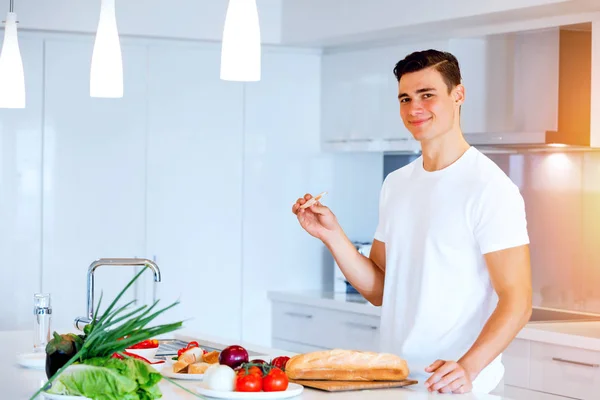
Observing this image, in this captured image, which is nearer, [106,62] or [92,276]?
[106,62]

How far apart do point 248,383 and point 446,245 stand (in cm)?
80

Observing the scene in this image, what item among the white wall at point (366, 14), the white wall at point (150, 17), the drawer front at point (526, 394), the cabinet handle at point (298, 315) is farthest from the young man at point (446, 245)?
the white wall at point (150, 17)

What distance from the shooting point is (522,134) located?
178 inches

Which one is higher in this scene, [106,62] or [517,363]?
[106,62]

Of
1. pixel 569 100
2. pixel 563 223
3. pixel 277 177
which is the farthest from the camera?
pixel 277 177

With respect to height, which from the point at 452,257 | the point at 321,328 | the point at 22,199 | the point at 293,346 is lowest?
the point at 293,346

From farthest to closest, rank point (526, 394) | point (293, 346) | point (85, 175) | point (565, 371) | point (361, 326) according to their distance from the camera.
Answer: point (293, 346) < point (85, 175) < point (361, 326) < point (526, 394) < point (565, 371)

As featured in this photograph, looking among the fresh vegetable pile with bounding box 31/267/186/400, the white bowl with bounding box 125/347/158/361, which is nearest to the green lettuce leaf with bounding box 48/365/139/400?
the fresh vegetable pile with bounding box 31/267/186/400

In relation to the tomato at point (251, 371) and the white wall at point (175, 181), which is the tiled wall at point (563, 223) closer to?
the white wall at point (175, 181)

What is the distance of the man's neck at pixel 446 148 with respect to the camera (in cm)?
295

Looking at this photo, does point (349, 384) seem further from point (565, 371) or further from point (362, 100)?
point (362, 100)

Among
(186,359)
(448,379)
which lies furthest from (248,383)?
(448,379)

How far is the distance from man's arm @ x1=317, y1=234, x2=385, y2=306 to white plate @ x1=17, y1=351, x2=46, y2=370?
88 cm

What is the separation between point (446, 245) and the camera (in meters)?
2.87
